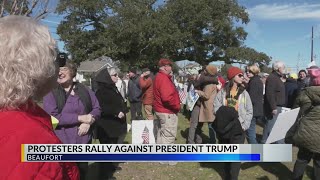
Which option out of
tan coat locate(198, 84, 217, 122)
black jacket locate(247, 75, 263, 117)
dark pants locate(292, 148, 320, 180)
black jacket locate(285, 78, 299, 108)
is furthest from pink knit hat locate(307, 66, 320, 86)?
black jacket locate(285, 78, 299, 108)

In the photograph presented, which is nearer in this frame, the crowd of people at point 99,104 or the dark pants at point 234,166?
the crowd of people at point 99,104

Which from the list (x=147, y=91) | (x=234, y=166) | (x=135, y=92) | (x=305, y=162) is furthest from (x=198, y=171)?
(x=135, y=92)

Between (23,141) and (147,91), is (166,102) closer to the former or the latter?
(147,91)

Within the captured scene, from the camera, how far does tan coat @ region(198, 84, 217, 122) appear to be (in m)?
7.10

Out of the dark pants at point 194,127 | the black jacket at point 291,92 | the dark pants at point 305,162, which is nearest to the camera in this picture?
the dark pants at point 305,162

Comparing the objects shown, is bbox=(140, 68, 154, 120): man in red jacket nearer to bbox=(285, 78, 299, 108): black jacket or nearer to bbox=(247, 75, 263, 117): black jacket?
bbox=(247, 75, 263, 117): black jacket

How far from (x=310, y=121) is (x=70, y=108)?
2880 millimetres

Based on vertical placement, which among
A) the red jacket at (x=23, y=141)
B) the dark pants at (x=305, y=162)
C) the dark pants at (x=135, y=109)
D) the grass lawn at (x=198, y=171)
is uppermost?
the red jacket at (x=23, y=141)

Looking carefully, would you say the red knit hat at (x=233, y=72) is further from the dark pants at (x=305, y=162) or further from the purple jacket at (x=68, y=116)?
the purple jacket at (x=68, y=116)

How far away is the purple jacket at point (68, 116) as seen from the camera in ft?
13.2

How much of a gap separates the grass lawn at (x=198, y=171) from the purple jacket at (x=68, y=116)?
6.93ft

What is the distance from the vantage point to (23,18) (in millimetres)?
1468

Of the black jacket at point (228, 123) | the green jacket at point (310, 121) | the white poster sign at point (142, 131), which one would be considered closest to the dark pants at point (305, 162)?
the green jacket at point (310, 121)

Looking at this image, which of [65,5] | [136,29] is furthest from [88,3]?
[136,29]
